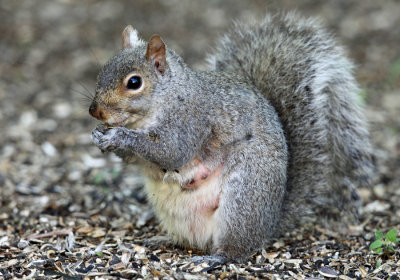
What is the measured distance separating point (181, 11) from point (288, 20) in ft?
12.1

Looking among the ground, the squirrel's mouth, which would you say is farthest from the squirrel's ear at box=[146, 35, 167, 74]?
the ground

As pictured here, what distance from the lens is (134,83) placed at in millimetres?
2541

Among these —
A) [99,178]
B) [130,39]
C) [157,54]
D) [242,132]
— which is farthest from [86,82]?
[242,132]

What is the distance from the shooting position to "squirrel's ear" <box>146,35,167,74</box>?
2586 mm

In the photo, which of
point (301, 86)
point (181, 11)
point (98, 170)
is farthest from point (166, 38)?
point (301, 86)

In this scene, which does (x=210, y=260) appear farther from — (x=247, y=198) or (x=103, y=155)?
(x=103, y=155)

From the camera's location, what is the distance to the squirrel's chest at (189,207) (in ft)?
8.81

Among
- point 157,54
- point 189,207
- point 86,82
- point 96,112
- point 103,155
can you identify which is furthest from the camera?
point 86,82

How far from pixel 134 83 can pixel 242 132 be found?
1.92 feet

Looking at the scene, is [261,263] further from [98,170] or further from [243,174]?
[98,170]

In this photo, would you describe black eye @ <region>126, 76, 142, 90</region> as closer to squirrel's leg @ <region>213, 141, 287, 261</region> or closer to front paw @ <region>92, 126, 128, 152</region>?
front paw @ <region>92, 126, 128, 152</region>

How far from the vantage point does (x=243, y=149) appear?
2.68 meters

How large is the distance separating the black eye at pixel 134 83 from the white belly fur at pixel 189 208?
52cm

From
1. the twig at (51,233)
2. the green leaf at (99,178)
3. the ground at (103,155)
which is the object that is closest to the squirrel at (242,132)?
the ground at (103,155)
